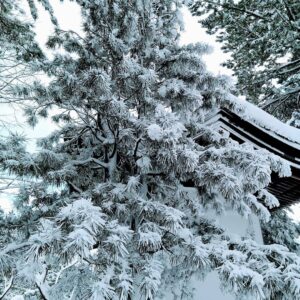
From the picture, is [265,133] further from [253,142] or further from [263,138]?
[253,142]

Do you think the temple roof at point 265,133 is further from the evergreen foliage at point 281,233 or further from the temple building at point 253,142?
the evergreen foliage at point 281,233

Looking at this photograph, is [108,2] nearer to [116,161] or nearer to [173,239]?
[116,161]

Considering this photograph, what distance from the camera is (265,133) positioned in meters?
4.80

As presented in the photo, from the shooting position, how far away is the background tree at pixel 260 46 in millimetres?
9062

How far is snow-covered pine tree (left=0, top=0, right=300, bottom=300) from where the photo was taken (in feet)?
7.57

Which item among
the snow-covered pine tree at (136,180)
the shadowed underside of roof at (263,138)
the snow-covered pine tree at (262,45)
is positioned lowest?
the snow-covered pine tree at (136,180)

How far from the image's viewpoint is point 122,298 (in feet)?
7.42

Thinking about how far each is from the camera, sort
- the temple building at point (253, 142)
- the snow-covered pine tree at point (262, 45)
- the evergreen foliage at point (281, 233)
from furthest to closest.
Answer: the snow-covered pine tree at point (262, 45) < the evergreen foliage at point (281, 233) < the temple building at point (253, 142)

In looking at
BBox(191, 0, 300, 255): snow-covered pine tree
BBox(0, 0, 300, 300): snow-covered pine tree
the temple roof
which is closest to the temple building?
the temple roof

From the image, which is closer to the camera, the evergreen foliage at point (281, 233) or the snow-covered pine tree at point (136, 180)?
the snow-covered pine tree at point (136, 180)

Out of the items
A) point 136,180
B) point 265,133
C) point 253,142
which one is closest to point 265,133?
point 265,133

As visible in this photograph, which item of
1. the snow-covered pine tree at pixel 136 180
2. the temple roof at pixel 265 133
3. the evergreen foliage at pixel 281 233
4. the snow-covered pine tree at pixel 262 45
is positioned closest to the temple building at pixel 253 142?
the temple roof at pixel 265 133

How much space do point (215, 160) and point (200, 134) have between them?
68 centimetres

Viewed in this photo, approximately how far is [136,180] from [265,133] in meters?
2.81
